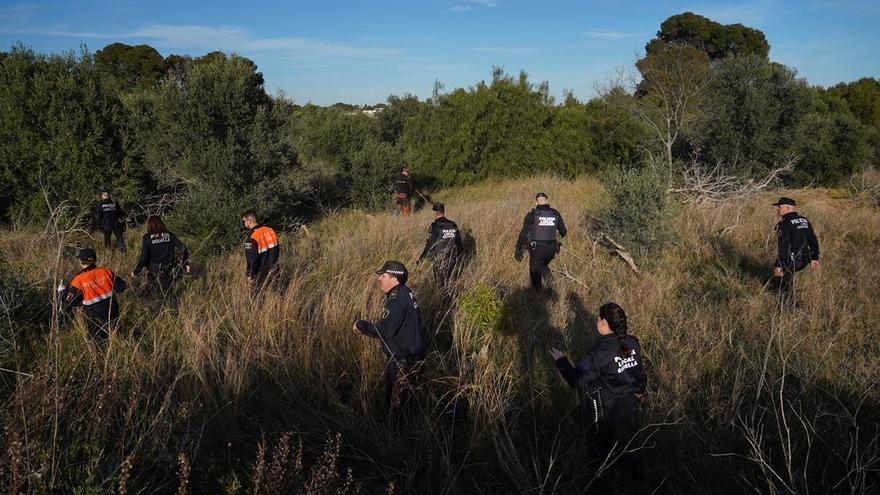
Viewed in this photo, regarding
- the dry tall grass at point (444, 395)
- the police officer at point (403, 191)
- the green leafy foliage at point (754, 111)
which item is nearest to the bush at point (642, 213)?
the dry tall grass at point (444, 395)

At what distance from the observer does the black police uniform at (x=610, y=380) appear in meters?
3.34

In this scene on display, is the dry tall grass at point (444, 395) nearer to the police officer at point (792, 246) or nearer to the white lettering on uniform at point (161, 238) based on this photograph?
the police officer at point (792, 246)

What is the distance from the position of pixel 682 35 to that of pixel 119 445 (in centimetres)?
4803

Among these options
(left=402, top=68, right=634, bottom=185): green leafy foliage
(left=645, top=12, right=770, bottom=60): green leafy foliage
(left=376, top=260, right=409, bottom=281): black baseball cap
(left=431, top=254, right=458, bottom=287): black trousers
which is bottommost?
(left=431, top=254, right=458, bottom=287): black trousers

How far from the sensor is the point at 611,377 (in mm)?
3338

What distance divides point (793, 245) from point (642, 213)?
2.59 metres

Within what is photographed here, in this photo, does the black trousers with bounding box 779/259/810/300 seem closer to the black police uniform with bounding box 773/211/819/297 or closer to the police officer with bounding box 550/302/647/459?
the black police uniform with bounding box 773/211/819/297

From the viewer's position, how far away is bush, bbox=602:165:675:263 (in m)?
8.49

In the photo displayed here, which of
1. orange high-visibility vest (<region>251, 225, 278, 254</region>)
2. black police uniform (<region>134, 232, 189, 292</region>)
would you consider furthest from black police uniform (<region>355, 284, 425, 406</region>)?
black police uniform (<region>134, 232, 189, 292</region>)

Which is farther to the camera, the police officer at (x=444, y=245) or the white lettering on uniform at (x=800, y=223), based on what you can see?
the police officer at (x=444, y=245)

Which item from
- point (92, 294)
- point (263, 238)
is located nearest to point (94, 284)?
point (92, 294)

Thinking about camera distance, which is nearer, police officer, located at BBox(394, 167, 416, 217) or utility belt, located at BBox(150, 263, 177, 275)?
utility belt, located at BBox(150, 263, 177, 275)

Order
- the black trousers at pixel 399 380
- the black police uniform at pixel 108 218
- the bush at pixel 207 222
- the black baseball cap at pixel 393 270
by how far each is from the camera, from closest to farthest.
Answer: the black trousers at pixel 399 380 < the black baseball cap at pixel 393 270 < the bush at pixel 207 222 < the black police uniform at pixel 108 218

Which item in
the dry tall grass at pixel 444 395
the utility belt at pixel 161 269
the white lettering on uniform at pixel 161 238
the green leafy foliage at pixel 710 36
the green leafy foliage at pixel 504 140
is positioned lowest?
the dry tall grass at pixel 444 395
